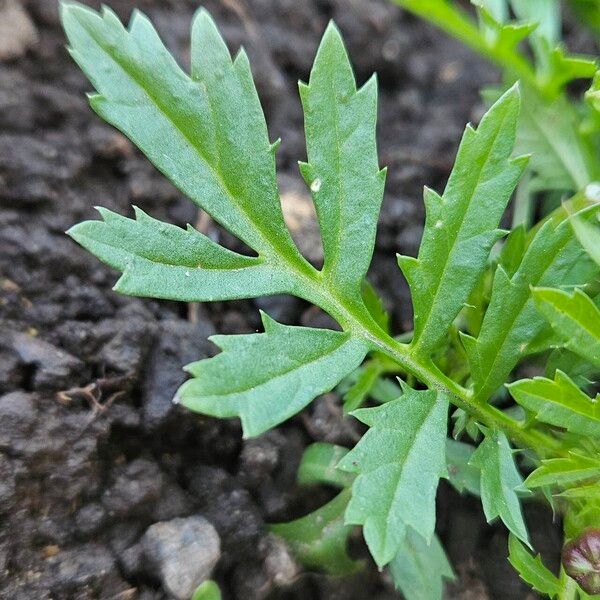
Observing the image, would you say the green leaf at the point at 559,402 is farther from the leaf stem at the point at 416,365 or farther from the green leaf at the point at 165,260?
the green leaf at the point at 165,260

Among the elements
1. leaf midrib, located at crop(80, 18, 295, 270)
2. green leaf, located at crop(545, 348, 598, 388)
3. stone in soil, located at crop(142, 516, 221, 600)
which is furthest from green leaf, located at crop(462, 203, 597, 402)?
stone in soil, located at crop(142, 516, 221, 600)

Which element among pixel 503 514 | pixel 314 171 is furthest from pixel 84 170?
pixel 503 514

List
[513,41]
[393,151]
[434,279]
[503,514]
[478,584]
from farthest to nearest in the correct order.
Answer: [393,151], [513,41], [478,584], [434,279], [503,514]

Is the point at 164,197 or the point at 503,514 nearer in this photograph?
the point at 503,514

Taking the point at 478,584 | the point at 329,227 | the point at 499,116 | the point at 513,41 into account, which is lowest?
the point at 478,584

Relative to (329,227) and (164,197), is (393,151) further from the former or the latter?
(329,227)

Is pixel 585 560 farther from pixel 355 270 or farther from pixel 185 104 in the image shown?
pixel 185 104
